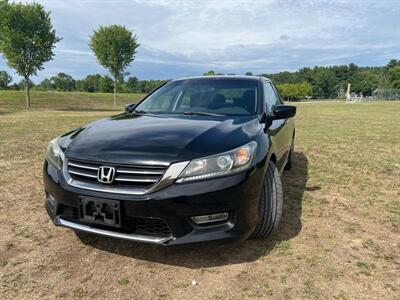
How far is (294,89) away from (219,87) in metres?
113

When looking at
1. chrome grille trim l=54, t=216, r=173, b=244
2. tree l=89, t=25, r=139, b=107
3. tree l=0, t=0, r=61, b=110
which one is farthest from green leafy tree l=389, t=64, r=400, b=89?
chrome grille trim l=54, t=216, r=173, b=244

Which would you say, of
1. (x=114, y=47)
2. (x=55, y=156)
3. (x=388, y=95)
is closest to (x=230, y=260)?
(x=55, y=156)

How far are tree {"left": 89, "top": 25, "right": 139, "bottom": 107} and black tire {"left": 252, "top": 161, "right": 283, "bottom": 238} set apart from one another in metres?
33.0

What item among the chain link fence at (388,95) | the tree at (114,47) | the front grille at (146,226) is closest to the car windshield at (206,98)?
the front grille at (146,226)

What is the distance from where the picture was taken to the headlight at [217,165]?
2398 millimetres

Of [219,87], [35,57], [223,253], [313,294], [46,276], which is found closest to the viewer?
[313,294]

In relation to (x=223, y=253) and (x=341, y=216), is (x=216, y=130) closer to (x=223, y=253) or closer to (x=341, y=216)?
(x=223, y=253)

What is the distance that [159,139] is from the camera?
2686mm

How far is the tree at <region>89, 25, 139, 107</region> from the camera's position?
33281 millimetres

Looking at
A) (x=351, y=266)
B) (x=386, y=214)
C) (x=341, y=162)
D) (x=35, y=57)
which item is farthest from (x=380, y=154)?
(x=35, y=57)

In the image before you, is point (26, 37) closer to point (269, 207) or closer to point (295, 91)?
point (269, 207)

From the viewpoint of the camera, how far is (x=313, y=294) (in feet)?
7.66

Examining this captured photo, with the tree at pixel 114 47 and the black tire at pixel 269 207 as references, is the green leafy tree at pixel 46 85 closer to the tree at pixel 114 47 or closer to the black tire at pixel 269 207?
the tree at pixel 114 47

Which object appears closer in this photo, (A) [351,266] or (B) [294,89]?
(A) [351,266]
